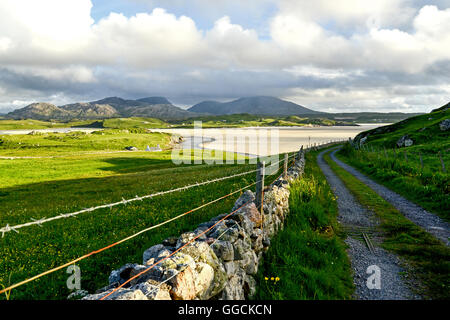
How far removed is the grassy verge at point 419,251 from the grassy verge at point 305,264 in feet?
6.17

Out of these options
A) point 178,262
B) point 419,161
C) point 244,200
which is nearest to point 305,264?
point 244,200

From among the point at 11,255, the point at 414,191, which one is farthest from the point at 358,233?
the point at 11,255

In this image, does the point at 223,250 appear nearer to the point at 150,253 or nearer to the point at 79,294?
the point at 150,253

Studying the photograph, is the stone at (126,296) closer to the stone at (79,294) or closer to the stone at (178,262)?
the stone at (178,262)

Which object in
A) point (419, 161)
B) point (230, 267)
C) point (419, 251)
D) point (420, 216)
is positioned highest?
point (419, 161)

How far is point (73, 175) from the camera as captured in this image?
148 ft

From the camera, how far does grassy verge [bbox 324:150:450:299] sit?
648 cm

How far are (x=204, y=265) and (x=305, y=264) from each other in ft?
13.3

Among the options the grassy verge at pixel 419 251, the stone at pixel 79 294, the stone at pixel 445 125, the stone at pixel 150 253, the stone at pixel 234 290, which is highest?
the stone at pixel 445 125

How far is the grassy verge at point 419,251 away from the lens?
6484 mm

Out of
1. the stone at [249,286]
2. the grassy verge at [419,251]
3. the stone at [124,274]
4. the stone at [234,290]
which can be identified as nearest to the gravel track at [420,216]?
the grassy verge at [419,251]

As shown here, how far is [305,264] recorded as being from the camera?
739 centimetres

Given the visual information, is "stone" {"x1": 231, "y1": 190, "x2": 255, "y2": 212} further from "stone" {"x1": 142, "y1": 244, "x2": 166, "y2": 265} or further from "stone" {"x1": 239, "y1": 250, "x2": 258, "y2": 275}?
"stone" {"x1": 142, "y1": 244, "x2": 166, "y2": 265}
